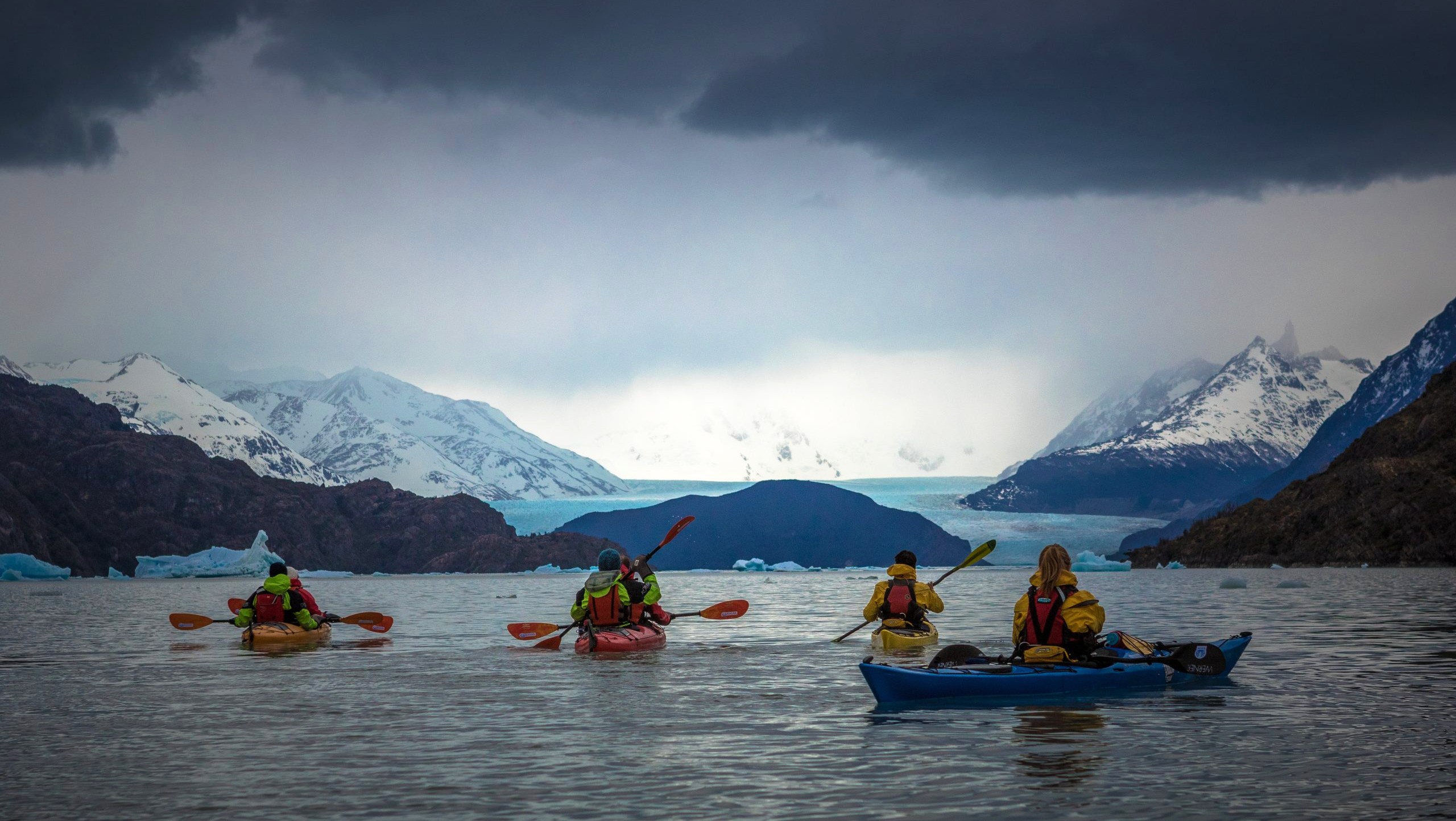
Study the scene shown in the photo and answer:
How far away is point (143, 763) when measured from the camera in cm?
1150

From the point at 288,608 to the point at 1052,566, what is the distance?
1755 cm

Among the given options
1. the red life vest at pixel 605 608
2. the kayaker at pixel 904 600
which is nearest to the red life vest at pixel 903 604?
the kayaker at pixel 904 600

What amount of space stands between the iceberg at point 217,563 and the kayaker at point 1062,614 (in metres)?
103

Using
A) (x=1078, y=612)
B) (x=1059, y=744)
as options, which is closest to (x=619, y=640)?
(x=1078, y=612)

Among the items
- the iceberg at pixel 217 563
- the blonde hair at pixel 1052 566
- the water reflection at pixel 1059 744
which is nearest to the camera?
the water reflection at pixel 1059 744

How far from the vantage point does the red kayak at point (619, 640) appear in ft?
74.4

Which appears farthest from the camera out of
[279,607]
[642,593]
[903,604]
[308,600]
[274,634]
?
[308,600]

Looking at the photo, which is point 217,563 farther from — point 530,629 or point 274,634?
point 530,629

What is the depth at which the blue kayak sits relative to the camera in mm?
14672

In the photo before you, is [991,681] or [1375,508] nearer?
[991,681]

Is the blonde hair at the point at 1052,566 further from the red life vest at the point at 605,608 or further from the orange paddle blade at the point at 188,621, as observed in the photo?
the orange paddle blade at the point at 188,621

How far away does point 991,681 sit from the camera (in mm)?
14781

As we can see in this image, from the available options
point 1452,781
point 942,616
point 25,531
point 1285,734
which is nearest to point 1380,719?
point 1285,734

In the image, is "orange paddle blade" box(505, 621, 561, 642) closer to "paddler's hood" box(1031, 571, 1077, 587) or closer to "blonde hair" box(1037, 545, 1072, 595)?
"paddler's hood" box(1031, 571, 1077, 587)
